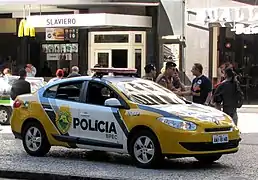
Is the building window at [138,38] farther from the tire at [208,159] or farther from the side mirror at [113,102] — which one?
the side mirror at [113,102]

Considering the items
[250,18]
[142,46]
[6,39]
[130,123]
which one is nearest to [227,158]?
[130,123]

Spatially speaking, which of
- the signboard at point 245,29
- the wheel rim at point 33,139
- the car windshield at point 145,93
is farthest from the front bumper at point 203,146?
the signboard at point 245,29

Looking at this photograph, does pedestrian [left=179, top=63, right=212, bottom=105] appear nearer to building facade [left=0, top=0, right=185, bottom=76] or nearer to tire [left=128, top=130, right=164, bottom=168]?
tire [left=128, top=130, right=164, bottom=168]

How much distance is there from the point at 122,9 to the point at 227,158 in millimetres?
13590

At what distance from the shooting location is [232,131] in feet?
36.0

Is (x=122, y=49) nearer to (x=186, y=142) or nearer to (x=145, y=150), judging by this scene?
(x=145, y=150)

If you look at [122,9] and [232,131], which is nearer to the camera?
[232,131]

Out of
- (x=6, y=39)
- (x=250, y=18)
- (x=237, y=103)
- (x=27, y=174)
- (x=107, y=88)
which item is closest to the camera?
(x=27, y=174)

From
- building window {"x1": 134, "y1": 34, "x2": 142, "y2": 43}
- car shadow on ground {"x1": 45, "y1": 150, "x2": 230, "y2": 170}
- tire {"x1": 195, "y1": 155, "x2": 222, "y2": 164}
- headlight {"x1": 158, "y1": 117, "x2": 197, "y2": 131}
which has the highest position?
building window {"x1": 134, "y1": 34, "x2": 142, "y2": 43}

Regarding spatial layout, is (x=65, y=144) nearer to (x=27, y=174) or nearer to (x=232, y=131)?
(x=27, y=174)

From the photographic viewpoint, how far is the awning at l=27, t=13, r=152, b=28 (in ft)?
76.3

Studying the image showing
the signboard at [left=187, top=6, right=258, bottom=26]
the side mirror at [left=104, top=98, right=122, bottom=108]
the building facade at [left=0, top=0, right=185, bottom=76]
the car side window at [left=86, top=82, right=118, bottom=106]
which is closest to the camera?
the side mirror at [left=104, top=98, right=122, bottom=108]

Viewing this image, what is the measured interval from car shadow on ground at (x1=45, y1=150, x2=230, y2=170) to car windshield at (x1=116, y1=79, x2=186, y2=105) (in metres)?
1.09

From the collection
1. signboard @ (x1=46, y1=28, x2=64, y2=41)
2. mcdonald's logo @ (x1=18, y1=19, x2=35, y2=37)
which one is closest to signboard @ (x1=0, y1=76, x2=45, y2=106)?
mcdonald's logo @ (x1=18, y1=19, x2=35, y2=37)
